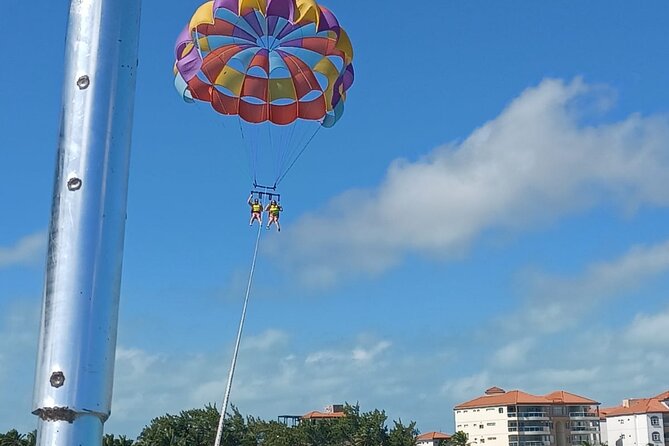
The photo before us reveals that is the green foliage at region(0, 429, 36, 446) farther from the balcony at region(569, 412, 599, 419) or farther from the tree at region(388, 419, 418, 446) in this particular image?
the balcony at region(569, 412, 599, 419)

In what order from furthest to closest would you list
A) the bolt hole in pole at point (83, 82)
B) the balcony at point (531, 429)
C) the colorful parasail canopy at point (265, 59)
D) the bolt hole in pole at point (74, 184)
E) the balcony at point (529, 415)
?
the balcony at point (529, 415), the balcony at point (531, 429), the colorful parasail canopy at point (265, 59), the bolt hole in pole at point (83, 82), the bolt hole in pole at point (74, 184)

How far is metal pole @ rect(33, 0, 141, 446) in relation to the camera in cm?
409

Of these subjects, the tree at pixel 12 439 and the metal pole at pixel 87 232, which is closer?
the metal pole at pixel 87 232

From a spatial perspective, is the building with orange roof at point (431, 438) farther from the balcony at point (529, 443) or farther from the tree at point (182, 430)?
the tree at point (182, 430)

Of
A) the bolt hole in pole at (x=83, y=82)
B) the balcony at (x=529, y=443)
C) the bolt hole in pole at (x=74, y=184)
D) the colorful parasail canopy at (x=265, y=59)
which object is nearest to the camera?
the bolt hole in pole at (x=74, y=184)

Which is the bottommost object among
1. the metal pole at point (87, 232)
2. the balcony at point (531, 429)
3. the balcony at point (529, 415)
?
the metal pole at point (87, 232)

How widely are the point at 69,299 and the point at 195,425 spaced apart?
61.5 meters

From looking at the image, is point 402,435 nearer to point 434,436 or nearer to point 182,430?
point 182,430

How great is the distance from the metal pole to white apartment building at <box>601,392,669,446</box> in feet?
332

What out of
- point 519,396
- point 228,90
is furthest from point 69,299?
point 519,396

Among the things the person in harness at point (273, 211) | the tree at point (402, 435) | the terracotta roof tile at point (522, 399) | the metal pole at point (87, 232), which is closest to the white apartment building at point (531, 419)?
the terracotta roof tile at point (522, 399)

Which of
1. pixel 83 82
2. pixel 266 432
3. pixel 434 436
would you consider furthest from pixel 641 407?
pixel 83 82

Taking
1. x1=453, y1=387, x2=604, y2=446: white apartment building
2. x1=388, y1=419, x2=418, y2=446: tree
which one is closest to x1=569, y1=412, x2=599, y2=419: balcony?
x1=453, y1=387, x2=604, y2=446: white apartment building

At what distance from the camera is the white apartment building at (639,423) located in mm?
97250
